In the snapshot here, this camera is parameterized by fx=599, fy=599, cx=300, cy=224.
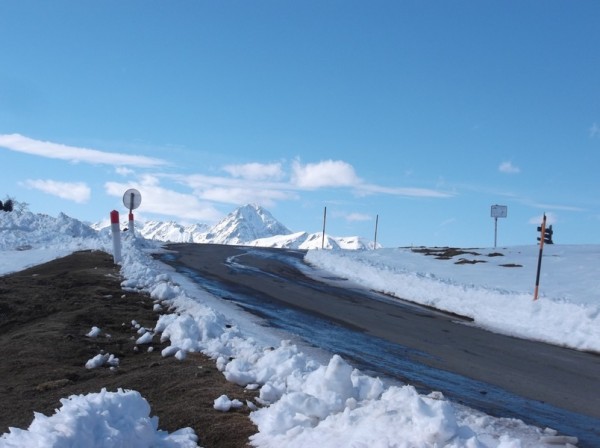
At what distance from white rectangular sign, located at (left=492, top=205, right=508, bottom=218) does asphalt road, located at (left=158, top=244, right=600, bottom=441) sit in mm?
18593

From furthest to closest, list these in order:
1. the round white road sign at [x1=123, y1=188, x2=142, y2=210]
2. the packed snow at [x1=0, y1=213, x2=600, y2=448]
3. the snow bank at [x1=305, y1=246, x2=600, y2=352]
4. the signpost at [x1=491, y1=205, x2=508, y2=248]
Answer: the signpost at [x1=491, y1=205, x2=508, y2=248]
the round white road sign at [x1=123, y1=188, x2=142, y2=210]
the snow bank at [x1=305, y1=246, x2=600, y2=352]
the packed snow at [x1=0, y1=213, x2=600, y2=448]

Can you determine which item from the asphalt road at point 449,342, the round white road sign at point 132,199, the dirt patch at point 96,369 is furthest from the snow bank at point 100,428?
the round white road sign at point 132,199

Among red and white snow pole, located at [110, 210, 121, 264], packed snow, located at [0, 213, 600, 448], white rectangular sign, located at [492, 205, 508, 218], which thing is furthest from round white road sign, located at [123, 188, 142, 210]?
white rectangular sign, located at [492, 205, 508, 218]

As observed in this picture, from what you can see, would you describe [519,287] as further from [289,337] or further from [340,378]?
[340,378]

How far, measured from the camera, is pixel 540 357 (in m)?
9.98

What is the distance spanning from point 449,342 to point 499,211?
26829 millimetres

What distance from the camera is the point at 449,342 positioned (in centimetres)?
1049

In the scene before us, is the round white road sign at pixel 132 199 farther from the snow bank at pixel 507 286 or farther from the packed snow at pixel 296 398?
the snow bank at pixel 507 286

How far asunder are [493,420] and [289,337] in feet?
14.4

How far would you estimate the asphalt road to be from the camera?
738 centimetres

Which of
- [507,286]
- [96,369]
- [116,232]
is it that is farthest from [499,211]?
[96,369]

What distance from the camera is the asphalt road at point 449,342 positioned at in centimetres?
738

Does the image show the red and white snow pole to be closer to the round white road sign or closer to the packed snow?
Answer: the packed snow

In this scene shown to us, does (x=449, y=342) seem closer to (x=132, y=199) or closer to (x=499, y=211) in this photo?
(x=132, y=199)
